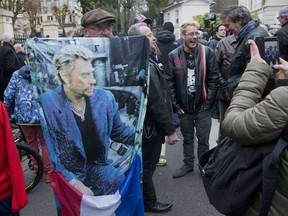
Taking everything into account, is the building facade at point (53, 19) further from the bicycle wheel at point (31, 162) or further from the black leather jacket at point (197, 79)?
the black leather jacket at point (197, 79)

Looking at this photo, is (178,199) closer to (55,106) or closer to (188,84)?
(188,84)

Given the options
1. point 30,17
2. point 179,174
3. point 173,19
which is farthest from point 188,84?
point 173,19

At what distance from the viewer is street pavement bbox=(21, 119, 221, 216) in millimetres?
3740

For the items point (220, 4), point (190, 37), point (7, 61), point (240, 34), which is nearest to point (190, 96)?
point (190, 37)

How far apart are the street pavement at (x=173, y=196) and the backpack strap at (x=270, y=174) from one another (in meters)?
2.12

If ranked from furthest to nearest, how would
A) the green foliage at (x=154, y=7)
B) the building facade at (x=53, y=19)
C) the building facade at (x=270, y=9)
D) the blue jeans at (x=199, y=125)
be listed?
the green foliage at (x=154, y=7)
the building facade at (x=270, y=9)
the building facade at (x=53, y=19)
the blue jeans at (x=199, y=125)

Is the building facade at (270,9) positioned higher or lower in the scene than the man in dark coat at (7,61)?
higher

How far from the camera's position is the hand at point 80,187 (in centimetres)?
245

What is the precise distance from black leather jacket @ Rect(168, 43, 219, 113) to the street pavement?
2.94ft

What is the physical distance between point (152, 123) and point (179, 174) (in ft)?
5.10

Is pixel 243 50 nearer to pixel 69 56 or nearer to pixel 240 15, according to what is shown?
pixel 240 15

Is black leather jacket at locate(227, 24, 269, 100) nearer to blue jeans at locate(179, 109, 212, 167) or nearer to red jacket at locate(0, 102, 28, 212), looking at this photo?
blue jeans at locate(179, 109, 212, 167)

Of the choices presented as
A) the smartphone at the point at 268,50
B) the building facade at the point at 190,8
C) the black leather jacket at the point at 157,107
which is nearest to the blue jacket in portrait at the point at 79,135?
the black leather jacket at the point at 157,107

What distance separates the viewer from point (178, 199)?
13.1ft
